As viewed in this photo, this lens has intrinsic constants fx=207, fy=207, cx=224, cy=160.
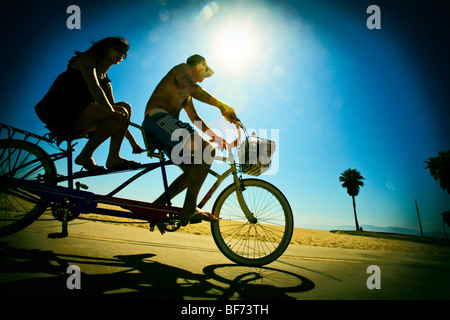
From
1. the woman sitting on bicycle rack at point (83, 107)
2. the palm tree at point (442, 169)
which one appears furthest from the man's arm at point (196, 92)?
the palm tree at point (442, 169)

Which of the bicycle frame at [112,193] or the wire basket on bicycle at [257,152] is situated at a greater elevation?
the wire basket on bicycle at [257,152]

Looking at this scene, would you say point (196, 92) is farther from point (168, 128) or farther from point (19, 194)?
point (19, 194)

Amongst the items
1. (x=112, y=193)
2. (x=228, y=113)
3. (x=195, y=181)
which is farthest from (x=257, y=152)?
(x=112, y=193)

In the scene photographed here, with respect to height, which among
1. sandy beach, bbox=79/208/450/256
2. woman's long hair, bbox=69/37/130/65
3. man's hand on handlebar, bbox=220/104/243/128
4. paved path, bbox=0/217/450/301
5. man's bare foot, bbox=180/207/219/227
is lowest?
sandy beach, bbox=79/208/450/256

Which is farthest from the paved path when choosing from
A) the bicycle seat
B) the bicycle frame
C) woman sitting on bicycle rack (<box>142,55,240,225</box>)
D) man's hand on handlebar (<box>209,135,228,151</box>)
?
man's hand on handlebar (<box>209,135,228,151</box>)

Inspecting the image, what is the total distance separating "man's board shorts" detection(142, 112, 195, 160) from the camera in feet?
9.18

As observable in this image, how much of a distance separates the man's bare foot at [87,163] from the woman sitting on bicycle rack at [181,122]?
805 mm

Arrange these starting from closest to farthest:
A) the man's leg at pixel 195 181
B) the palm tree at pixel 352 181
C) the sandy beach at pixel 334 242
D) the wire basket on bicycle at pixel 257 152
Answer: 1. the man's leg at pixel 195 181
2. the wire basket on bicycle at pixel 257 152
3. the sandy beach at pixel 334 242
4. the palm tree at pixel 352 181

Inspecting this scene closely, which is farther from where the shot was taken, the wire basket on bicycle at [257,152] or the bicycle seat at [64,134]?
the wire basket on bicycle at [257,152]

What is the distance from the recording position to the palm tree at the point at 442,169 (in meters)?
38.2

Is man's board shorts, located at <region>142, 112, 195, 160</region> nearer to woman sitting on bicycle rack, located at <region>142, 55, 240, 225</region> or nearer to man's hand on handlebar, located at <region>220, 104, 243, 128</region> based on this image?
woman sitting on bicycle rack, located at <region>142, 55, 240, 225</region>

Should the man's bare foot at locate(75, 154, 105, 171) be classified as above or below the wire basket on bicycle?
below

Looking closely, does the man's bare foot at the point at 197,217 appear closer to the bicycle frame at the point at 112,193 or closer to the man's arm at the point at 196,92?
the bicycle frame at the point at 112,193
